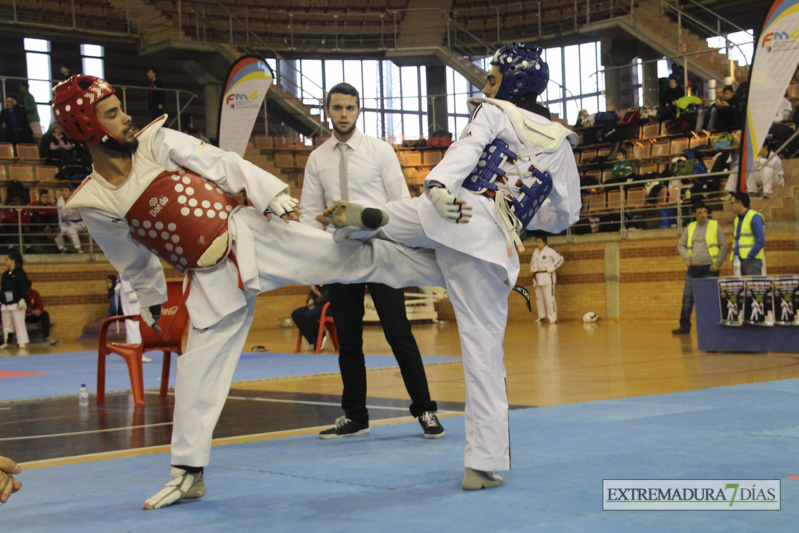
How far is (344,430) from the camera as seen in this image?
5.28 meters

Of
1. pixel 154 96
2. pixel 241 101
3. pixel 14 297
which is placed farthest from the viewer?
pixel 154 96

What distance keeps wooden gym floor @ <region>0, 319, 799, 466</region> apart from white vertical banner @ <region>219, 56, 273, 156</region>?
24.1 ft

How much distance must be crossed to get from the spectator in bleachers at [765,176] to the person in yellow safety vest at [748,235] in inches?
159

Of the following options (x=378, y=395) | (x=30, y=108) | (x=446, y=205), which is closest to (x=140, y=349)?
(x=378, y=395)

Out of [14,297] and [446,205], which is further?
[14,297]

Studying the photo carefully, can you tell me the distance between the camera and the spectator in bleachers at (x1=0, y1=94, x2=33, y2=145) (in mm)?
20047

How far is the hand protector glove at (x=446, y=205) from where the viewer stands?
138 inches

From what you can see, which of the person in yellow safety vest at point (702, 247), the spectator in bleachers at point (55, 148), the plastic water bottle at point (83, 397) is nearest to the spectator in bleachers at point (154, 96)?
the spectator in bleachers at point (55, 148)

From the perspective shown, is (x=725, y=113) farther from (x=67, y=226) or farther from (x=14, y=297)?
(x=14, y=297)

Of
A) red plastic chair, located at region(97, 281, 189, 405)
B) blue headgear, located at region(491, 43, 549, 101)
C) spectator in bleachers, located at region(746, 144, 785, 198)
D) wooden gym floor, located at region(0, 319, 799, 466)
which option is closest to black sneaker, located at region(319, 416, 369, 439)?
wooden gym floor, located at region(0, 319, 799, 466)

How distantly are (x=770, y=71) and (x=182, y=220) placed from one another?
12.2 m

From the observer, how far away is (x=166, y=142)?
384 centimetres

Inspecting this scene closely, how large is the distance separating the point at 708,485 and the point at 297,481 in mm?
1790

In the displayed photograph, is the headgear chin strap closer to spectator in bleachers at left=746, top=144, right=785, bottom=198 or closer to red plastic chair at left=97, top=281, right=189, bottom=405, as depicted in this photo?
red plastic chair at left=97, top=281, right=189, bottom=405
